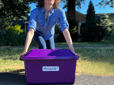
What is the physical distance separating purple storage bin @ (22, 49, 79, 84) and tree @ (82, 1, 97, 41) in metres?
13.9

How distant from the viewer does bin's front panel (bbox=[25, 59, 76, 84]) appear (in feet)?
7.41

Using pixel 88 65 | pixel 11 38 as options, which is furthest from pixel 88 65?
pixel 11 38

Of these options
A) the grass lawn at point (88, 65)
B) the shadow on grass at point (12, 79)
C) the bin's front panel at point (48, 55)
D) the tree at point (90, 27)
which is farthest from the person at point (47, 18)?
the tree at point (90, 27)

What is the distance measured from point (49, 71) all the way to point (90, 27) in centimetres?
1427

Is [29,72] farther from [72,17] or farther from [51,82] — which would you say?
[72,17]

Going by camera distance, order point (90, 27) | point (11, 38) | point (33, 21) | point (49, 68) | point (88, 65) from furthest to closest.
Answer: point (90, 27) → point (11, 38) → point (88, 65) → point (33, 21) → point (49, 68)

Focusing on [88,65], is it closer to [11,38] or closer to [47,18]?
[47,18]

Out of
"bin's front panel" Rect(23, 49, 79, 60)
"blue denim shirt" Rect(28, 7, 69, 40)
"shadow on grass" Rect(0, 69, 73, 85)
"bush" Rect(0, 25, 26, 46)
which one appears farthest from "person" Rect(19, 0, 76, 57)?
"bush" Rect(0, 25, 26, 46)

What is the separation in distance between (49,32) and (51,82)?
109 cm

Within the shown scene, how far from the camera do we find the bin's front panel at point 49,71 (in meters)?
2.26

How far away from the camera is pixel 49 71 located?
2299mm

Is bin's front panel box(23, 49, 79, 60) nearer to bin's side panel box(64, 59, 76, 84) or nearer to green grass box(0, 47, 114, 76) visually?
bin's side panel box(64, 59, 76, 84)

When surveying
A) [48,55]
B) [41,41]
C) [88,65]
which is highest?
[41,41]

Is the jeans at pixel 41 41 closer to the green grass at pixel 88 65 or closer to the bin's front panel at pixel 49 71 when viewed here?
the bin's front panel at pixel 49 71
